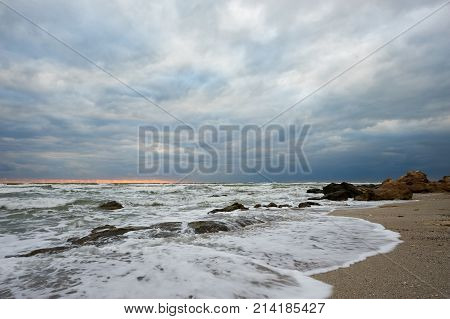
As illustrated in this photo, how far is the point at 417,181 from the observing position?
2150 centimetres

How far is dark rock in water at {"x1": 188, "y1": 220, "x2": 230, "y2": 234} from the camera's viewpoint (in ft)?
20.0

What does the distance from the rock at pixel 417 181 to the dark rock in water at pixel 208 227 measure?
17276 millimetres

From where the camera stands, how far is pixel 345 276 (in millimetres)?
3219

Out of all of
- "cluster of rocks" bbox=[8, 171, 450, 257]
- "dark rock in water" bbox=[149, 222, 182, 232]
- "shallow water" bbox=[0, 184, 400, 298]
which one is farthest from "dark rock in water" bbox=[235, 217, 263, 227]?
"dark rock in water" bbox=[149, 222, 182, 232]

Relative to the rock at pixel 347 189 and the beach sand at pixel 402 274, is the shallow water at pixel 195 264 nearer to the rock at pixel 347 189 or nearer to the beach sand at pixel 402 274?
the beach sand at pixel 402 274

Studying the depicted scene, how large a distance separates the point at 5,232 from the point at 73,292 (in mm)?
6138

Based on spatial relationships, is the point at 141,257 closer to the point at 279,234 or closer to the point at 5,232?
the point at 279,234

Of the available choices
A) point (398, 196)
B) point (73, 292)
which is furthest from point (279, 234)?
point (398, 196)

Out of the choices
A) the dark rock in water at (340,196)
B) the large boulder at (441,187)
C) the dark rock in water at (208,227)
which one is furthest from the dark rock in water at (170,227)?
the large boulder at (441,187)

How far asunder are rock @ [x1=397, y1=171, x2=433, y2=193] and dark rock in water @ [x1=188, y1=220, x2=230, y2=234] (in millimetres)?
17276

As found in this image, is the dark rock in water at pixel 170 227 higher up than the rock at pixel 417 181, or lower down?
lower down

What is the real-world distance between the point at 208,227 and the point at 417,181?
67.7ft

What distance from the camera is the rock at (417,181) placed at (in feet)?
67.5

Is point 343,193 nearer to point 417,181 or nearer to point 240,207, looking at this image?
point 240,207
